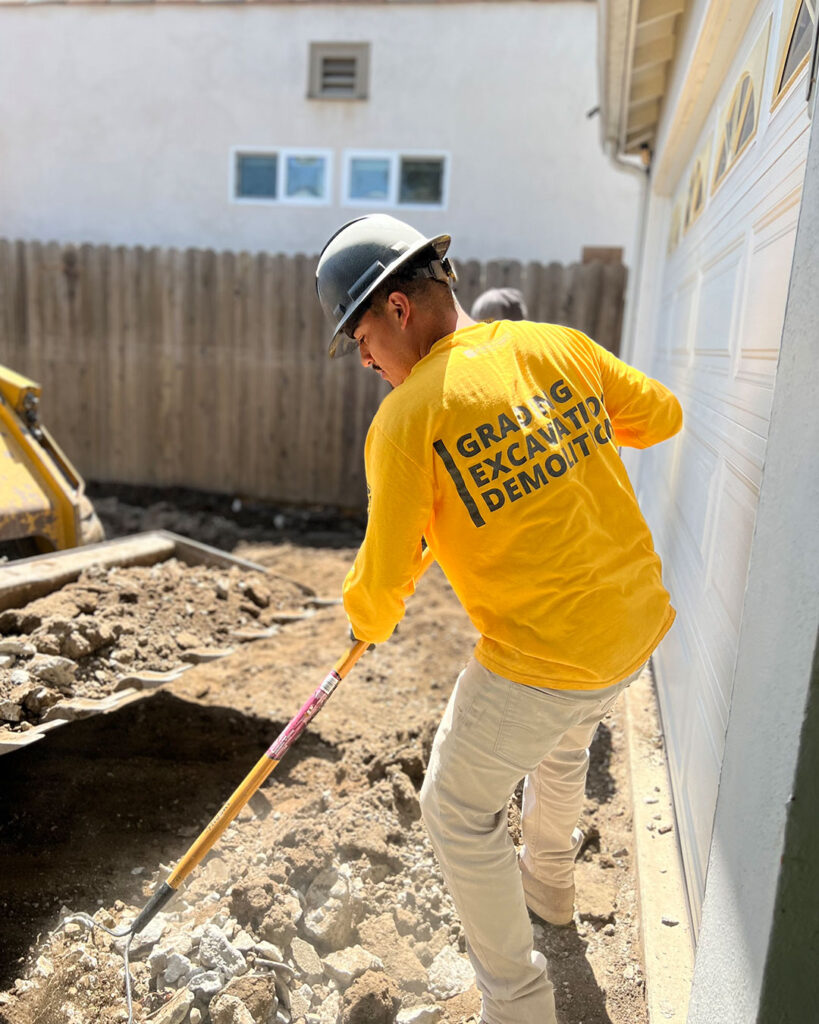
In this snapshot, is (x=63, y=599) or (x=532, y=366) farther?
(x=63, y=599)

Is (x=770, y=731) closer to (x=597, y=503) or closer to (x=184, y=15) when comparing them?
(x=597, y=503)

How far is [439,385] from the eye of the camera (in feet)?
6.32

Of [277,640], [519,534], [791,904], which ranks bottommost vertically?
[277,640]

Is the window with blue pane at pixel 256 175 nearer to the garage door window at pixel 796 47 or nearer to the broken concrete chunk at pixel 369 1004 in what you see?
the garage door window at pixel 796 47

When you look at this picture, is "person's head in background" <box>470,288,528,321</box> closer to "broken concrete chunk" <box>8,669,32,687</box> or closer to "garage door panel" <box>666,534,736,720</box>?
"garage door panel" <box>666,534,736,720</box>

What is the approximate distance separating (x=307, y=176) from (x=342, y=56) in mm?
1686

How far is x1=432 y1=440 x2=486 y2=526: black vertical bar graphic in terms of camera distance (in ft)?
6.32

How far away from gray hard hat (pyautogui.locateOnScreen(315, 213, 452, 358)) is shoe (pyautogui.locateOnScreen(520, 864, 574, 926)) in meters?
1.85

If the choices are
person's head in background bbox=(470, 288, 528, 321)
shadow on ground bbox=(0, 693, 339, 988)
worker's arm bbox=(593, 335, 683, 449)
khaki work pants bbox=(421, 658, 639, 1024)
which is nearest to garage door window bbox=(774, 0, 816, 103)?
worker's arm bbox=(593, 335, 683, 449)

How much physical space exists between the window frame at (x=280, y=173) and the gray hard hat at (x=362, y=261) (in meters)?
10.6

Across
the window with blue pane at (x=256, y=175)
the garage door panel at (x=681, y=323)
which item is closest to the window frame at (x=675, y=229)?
the garage door panel at (x=681, y=323)

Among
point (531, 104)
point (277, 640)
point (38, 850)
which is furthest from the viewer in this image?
point (531, 104)

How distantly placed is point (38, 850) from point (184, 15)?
12.4 meters

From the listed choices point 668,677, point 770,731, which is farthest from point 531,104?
point 770,731
